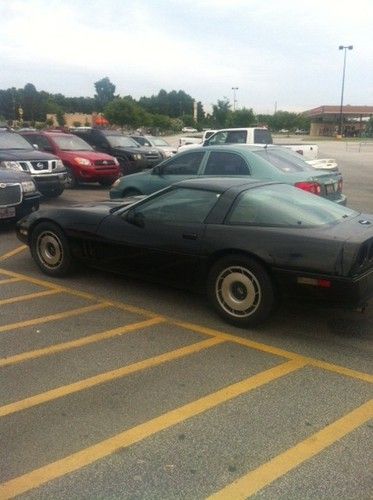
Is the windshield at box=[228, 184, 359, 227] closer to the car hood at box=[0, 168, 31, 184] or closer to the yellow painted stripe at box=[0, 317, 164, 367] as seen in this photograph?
the yellow painted stripe at box=[0, 317, 164, 367]

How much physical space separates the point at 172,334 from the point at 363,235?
1820 millimetres

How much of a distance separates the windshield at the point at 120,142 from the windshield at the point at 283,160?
10.5 meters

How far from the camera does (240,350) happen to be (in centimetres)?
428

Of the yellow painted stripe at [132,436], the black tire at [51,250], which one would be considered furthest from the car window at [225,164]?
the yellow painted stripe at [132,436]

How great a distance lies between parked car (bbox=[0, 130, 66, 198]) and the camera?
1136 cm

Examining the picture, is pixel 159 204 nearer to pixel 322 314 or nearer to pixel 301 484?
pixel 322 314

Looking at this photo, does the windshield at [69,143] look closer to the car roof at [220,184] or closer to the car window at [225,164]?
the car window at [225,164]

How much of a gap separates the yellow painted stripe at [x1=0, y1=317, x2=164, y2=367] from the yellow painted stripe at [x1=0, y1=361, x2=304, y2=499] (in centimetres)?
129

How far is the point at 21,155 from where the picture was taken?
37.9 ft

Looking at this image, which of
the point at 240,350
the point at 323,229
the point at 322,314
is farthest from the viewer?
the point at 322,314

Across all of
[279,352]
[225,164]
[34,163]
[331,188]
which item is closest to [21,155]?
[34,163]

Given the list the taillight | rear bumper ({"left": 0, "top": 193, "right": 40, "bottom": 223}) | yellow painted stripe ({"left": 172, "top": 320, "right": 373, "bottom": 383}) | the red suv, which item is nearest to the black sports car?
yellow painted stripe ({"left": 172, "top": 320, "right": 373, "bottom": 383})

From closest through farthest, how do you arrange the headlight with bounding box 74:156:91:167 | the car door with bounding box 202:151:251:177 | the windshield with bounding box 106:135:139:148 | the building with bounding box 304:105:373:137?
the car door with bounding box 202:151:251:177 < the headlight with bounding box 74:156:91:167 < the windshield with bounding box 106:135:139:148 < the building with bounding box 304:105:373:137

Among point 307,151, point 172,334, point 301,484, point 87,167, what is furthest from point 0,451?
point 307,151
